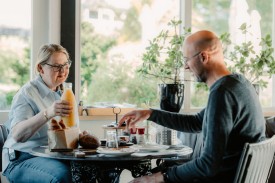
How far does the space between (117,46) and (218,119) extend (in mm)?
2129

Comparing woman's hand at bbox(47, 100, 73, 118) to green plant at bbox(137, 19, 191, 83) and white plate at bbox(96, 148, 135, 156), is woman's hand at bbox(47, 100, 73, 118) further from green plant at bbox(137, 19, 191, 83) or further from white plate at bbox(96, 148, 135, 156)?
green plant at bbox(137, 19, 191, 83)

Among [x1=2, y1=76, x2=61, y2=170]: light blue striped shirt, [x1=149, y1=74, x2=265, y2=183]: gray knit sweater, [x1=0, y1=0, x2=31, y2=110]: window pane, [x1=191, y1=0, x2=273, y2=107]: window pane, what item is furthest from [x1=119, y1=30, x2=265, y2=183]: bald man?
[x1=191, y1=0, x2=273, y2=107]: window pane

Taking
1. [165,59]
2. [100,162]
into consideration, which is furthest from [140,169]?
[165,59]

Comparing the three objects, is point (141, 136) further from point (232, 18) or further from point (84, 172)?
point (232, 18)

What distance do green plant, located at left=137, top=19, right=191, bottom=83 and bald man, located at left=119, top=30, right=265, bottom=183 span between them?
4.92ft

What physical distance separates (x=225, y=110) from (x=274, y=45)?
8.97 ft

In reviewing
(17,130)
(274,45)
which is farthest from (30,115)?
(274,45)

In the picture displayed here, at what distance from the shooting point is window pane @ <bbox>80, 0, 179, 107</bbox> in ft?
12.7

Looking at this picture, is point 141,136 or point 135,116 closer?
point 135,116

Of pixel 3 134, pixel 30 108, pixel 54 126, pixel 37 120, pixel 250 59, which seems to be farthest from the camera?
pixel 250 59

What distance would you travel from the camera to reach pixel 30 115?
2725 millimetres

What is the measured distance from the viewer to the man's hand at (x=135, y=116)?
2.54m

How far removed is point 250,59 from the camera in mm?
4133

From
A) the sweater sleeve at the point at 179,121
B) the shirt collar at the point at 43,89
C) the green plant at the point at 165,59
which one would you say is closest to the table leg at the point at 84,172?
the sweater sleeve at the point at 179,121
